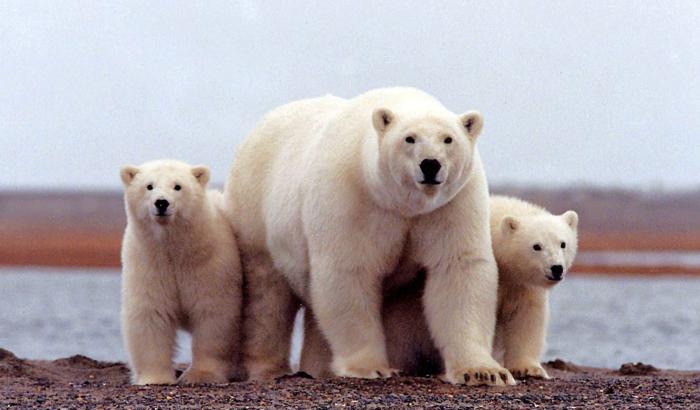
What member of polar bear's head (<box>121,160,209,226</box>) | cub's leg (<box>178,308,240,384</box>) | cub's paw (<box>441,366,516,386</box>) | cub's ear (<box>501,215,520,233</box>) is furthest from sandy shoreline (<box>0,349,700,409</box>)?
polar bear's head (<box>121,160,209,226</box>)

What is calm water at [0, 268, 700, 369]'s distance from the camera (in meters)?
17.0

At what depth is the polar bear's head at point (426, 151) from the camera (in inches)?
325

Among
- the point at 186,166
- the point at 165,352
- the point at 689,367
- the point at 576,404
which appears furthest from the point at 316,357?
the point at 689,367

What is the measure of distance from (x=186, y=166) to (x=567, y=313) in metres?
22.2

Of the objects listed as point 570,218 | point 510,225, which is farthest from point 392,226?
point 570,218

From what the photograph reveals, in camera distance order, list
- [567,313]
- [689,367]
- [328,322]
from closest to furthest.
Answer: [328,322]
[689,367]
[567,313]

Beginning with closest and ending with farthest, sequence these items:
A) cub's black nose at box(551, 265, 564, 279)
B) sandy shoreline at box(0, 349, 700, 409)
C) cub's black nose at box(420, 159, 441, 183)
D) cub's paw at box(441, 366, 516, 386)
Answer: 1. sandy shoreline at box(0, 349, 700, 409)
2. cub's black nose at box(420, 159, 441, 183)
3. cub's paw at box(441, 366, 516, 386)
4. cub's black nose at box(551, 265, 564, 279)

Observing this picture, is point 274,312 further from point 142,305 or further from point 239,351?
point 142,305

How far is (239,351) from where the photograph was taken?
10.5 meters

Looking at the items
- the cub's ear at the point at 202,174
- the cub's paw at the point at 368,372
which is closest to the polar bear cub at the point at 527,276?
the cub's paw at the point at 368,372

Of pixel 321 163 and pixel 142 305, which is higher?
pixel 321 163

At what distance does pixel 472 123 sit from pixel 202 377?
2.94 m

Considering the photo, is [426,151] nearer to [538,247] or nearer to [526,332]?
[538,247]

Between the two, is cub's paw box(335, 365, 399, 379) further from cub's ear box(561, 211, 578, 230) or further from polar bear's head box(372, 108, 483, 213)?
cub's ear box(561, 211, 578, 230)
